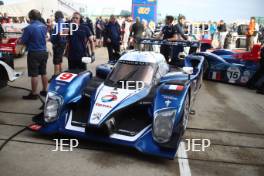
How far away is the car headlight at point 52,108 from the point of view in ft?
13.6

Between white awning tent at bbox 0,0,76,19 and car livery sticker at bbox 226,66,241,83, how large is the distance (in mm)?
15861

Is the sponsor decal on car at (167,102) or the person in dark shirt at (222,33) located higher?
the person in dark shirt at (222,33)

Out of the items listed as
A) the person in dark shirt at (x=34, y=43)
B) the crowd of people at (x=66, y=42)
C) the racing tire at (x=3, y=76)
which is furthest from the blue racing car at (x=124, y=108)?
the racing tire at (x=3, y=76)

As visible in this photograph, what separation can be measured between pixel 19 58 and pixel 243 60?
812cm

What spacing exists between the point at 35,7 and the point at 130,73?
1973 centimetres

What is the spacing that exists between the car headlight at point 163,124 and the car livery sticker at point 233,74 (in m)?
5.34

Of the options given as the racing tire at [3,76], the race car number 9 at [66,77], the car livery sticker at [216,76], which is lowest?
the car livery sticker at [216,76]

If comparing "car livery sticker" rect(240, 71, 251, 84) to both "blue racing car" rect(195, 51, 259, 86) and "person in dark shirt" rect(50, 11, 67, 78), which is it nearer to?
"blue racing car" rect(195, 51, 259, 86)

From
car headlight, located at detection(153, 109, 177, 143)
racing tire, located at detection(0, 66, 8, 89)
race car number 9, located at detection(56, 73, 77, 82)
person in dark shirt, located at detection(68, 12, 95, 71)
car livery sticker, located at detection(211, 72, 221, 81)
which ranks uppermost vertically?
person in dark shirt, located at detection(68, 12, 95, 71)

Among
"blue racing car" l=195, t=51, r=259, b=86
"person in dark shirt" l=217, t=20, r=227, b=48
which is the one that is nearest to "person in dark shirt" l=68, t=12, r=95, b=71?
"blue racing car" l=195, t=51, r=259, b=86

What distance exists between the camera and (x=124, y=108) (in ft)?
13.5

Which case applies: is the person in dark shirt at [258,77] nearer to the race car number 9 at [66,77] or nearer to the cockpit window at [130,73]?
the cockpit window at [130,73]

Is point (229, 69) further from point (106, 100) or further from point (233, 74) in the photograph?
point (106, 100)

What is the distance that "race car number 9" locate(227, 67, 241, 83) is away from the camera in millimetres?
8602
